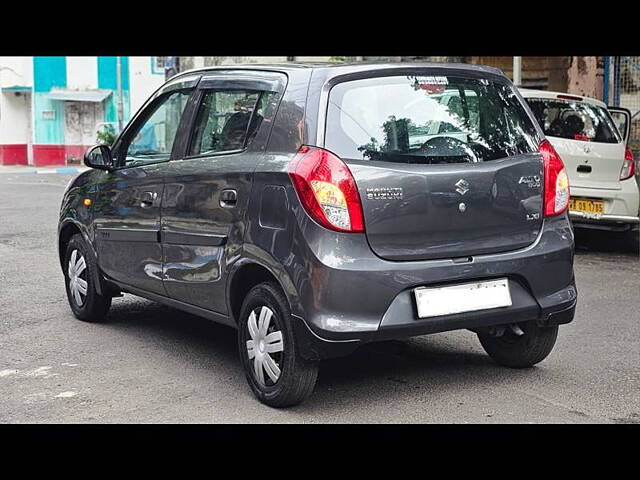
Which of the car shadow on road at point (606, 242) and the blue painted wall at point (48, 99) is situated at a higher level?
the blue painted wall at point (48, 99)

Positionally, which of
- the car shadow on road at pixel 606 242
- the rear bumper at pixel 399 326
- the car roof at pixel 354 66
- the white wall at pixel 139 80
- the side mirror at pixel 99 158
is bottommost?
the car shadow on road at pixel 606 242

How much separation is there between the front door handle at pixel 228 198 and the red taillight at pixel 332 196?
2.12 feet

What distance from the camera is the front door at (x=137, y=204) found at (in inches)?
245

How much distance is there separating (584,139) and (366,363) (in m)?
5.94

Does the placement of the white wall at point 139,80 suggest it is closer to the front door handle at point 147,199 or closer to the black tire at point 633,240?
the black tire at point 633,240

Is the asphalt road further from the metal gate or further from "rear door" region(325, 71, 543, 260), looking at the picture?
the metal gate

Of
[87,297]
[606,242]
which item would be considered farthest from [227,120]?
[606,242]

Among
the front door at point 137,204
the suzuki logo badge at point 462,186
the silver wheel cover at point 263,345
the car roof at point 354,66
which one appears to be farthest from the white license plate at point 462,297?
the front door at point 137,204

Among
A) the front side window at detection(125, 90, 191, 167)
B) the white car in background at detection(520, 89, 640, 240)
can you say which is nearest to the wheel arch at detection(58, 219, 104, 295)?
the front side window at detection(125, 90, 191, 167)

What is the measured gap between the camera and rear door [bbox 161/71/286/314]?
535 centimetres

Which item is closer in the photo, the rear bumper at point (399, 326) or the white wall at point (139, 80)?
the rear bumper at point (399, 326)

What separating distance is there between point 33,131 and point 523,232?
1361 inches

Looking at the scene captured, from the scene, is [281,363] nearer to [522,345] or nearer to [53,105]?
[522,345]

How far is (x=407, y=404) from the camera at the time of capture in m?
5.19
